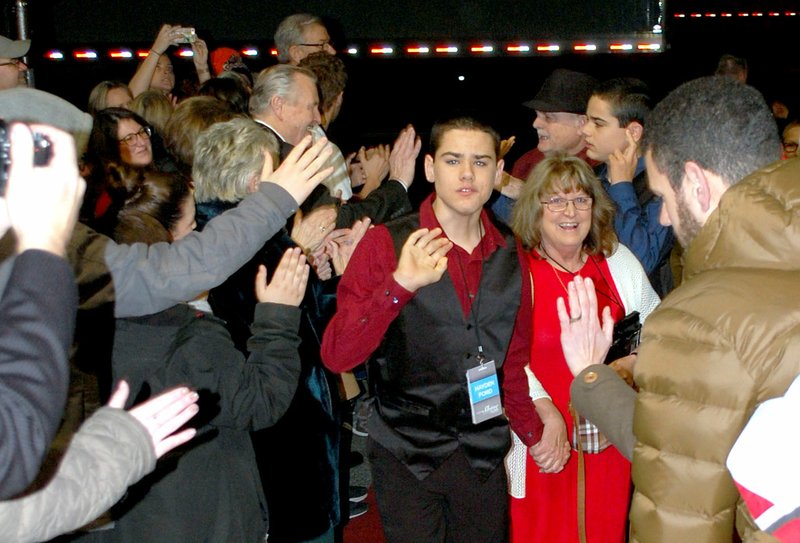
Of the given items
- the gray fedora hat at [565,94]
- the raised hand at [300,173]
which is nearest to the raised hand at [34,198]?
the raised hand at [300,173]

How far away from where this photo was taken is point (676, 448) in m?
1.89

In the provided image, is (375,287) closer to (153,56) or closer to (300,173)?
(300,173)

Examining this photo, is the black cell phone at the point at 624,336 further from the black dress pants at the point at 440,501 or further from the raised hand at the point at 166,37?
the raised hand at the point at 166,37

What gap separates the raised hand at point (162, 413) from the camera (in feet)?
5.92

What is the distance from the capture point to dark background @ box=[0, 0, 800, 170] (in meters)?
6.14

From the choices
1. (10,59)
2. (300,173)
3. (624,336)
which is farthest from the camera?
(10,59)

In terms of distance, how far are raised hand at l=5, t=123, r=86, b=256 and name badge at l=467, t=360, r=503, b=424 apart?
1810 millimetres

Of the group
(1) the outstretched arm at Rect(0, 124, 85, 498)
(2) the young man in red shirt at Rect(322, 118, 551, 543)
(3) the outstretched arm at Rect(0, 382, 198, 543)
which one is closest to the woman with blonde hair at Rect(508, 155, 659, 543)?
(2) the young man in red shirt at Rect(322, 118, 551, 543)

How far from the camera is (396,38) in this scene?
243 inches

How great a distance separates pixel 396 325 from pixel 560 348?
73 centimetres

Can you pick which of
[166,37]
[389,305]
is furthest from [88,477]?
[166,37]

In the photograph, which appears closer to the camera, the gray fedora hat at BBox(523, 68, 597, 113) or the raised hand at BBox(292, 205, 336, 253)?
the raised hand at BBox(292, 205, 336, 253)

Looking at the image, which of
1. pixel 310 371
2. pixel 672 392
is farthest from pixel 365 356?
pixel 672 392

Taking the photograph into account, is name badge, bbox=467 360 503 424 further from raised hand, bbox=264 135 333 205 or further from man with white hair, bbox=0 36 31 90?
man with white hair, bbox=0 36 31 90
